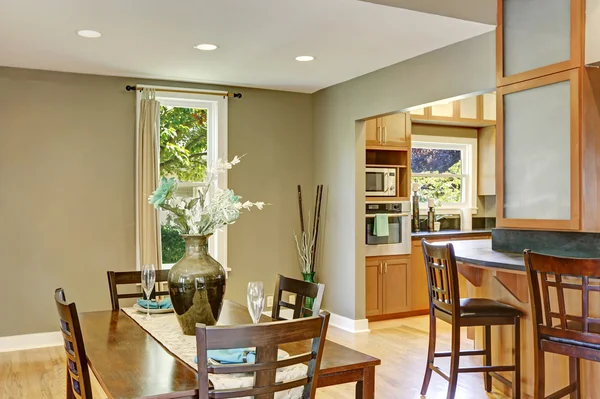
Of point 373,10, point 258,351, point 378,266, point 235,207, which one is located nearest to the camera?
point 258,351

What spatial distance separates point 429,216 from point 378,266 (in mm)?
1214

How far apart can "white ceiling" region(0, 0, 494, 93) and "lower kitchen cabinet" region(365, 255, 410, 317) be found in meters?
1.94

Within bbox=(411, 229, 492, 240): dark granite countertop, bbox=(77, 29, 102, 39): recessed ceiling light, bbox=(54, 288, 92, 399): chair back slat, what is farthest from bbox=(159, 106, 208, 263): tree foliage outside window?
bbox=(54, 288, 92, 399): chair back slat

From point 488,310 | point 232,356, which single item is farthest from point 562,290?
point 232,356

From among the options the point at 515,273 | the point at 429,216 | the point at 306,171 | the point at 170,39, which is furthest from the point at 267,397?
the point at 429,216

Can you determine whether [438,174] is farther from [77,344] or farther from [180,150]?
[77,344]

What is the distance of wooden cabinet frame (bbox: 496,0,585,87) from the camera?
334 centimetres

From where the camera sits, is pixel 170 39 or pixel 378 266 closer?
pixel 170 39

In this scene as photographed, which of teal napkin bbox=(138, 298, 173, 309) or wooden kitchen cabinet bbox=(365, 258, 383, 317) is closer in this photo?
teal napkin bbox=(138, 298, 173, 309)

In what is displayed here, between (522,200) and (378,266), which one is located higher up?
(522,200)

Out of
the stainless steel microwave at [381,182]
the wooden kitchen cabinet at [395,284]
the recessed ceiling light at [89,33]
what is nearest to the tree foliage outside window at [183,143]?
the recessed ceiling light at [89,33]

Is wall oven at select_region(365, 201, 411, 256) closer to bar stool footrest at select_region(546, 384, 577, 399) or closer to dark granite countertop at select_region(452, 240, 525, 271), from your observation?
dark granite countertop at select_region(452, 240, 525, 271)

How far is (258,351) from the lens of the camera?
160 cm

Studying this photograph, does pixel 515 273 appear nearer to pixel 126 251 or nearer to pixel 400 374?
pixel 400 374
